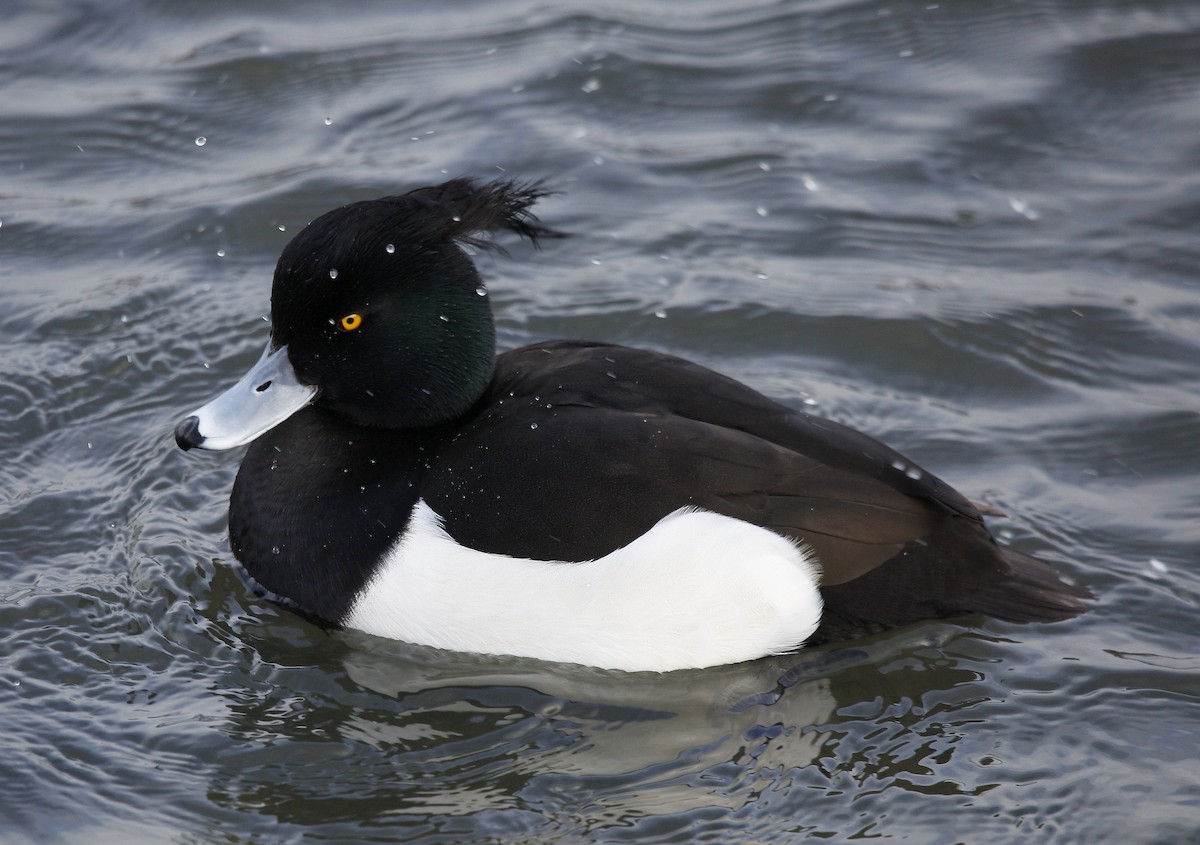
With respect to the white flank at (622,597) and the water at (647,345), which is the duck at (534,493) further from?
the water at (647,345)

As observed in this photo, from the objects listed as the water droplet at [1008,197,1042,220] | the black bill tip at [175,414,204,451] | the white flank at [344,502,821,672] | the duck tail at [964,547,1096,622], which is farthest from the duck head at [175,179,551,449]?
the water droplet at [1008,197,1042,220]

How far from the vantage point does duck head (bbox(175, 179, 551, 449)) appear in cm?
Answer: 414

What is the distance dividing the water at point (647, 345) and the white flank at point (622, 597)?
0.17 m

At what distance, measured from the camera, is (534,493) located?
13.0 feet

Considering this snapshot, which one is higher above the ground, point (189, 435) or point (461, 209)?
point (461, 209)

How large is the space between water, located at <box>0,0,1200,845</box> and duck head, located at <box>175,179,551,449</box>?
706mm

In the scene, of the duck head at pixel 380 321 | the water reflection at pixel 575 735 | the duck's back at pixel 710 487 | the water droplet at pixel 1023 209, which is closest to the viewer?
the water reflection at pixel 575 735

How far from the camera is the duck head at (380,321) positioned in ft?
13.6

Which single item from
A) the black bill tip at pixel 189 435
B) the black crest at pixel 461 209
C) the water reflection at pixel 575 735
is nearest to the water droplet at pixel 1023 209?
the water reflection at pixel 575 735

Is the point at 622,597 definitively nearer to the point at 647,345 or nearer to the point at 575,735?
the point at 575,735

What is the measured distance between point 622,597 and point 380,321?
3.63 ft

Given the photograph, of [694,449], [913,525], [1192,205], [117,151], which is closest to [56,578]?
[694,449]

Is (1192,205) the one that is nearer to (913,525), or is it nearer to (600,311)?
(600,311)

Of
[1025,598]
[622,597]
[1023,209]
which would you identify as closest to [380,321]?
[622,597]
